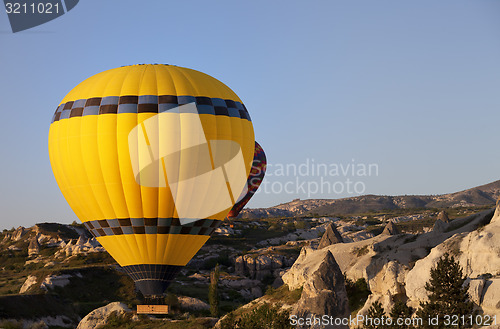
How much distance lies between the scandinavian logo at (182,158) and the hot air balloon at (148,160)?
72 millimetres

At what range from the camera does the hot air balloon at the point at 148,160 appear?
163 ft

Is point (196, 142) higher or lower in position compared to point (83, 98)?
lower

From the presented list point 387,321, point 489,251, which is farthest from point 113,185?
point 489,251

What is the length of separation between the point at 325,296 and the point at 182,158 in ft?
46.3

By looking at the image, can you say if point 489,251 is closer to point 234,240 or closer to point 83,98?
point 83,98

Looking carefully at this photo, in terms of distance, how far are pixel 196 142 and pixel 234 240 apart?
9358 cm

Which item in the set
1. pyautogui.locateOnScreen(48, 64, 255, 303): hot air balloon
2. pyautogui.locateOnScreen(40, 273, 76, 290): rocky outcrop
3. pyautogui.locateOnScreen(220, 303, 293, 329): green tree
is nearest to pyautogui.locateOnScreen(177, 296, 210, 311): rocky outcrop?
pyautogui.locateOnScreen(40, 273, 76, 290): rocky outcrop

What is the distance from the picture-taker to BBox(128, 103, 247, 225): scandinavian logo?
162 feet

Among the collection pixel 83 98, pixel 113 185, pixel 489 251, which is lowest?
pixel 489 251

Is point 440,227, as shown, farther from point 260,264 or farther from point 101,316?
point 260,264

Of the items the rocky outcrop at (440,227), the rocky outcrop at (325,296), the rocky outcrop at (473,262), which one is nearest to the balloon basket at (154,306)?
the rocky outcrop at (325,296)

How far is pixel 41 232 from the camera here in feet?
469

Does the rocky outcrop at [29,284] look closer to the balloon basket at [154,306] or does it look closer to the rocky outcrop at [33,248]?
the rocky outcrop at [33,248]

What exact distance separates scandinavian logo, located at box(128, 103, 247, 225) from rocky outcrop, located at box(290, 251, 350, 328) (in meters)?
10.1
